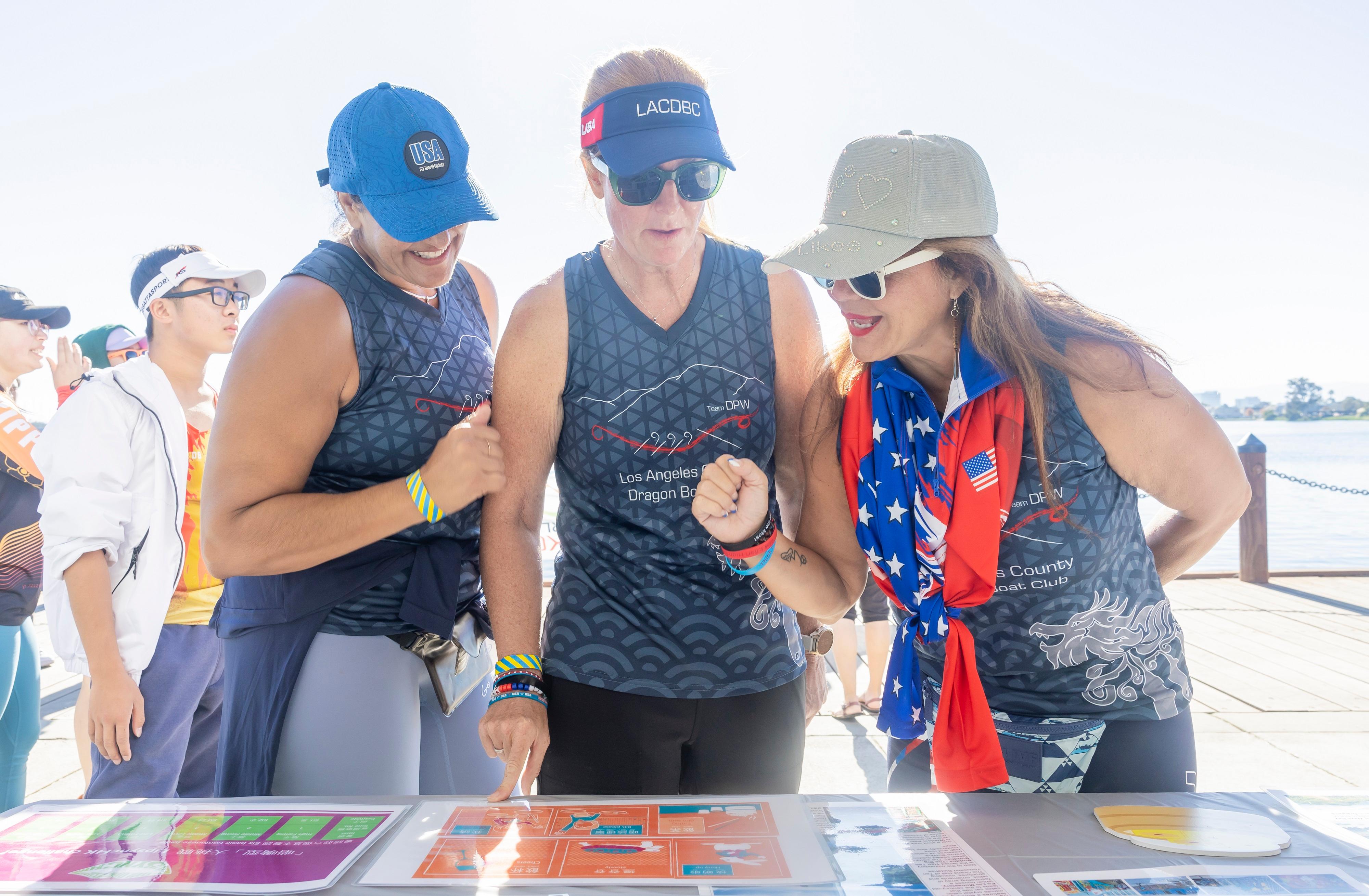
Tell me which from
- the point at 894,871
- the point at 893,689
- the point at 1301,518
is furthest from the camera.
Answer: the point at 1301,518

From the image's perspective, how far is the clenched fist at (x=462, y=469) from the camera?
159 cm

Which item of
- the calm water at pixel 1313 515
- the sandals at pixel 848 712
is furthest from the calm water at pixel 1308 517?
the sandals at pixel 848 712

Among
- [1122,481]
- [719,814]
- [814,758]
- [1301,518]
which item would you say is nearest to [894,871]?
[719,814]

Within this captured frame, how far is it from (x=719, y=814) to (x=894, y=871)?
28cm

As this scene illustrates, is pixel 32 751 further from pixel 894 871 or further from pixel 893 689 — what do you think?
pixel 894 871

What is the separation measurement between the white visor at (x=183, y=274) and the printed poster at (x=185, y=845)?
1968 mm

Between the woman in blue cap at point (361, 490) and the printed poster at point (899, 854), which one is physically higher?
the woman in blue cap at point (361, 490)

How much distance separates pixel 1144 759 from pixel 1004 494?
56 cm

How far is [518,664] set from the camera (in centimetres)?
168

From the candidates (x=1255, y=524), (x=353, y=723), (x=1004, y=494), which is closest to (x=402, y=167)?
(x=353, y=723)

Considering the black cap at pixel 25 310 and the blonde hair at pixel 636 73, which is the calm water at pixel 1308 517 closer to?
the blonde hair at pixel 636 73

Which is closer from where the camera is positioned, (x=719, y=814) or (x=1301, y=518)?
(x=719, y=814)

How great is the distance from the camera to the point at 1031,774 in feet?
5.24

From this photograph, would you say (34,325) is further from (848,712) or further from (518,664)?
(848,712)
